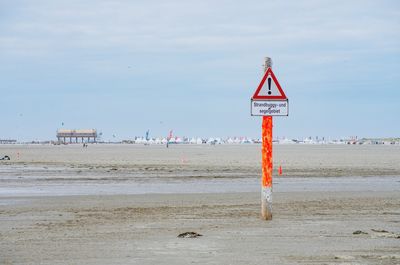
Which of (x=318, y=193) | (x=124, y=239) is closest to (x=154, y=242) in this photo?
(x=124, y=239)

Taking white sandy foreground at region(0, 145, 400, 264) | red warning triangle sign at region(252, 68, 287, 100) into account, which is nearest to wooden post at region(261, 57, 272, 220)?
red warning triangle sign at region(252, 68, 287, 100)

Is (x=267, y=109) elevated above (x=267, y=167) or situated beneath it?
elevated above

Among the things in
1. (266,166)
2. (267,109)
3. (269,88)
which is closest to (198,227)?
(266,166)

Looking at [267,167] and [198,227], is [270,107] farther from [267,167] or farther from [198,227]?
[198,227]

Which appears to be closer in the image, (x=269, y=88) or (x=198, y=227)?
(x=198, y=227)

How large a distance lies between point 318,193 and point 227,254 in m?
13.5

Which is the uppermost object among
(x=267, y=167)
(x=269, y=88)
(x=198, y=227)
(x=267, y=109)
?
(x=269, y=88)

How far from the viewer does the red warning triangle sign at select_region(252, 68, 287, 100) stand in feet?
47.7

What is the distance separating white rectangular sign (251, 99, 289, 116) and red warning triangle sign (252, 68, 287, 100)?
0.10 metres

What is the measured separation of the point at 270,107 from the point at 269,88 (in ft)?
1.29

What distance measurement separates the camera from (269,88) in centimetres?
1455

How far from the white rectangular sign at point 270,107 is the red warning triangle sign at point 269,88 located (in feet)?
0.34

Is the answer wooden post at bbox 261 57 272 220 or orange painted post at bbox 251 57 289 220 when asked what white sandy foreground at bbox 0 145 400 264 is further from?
orange painted post at bbox 251 57 289 220

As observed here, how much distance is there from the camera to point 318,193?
23.1 meters
